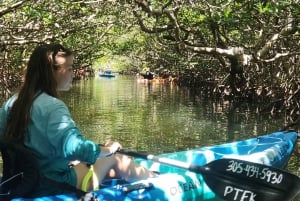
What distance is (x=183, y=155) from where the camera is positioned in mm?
5152

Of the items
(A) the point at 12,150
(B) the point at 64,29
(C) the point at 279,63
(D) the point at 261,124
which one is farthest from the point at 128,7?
(A) the point at 12,150

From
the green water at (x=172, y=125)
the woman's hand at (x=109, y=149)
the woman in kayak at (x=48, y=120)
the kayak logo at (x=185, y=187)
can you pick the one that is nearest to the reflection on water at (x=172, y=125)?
the green water at (x=172, y=125)

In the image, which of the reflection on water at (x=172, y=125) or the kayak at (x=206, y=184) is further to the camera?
the reflection on water at (x=172, y=125)

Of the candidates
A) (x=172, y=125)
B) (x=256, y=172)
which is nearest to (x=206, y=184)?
(x=256, y=172)

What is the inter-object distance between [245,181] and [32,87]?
1691 millimetres

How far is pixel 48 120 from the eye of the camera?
2.86m

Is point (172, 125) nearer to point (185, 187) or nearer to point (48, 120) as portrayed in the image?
point (185, 187)

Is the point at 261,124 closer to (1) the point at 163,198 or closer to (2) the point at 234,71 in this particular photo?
(2) the point at 234,71

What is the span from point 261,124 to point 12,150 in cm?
858

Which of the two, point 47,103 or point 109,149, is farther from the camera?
point 109,149

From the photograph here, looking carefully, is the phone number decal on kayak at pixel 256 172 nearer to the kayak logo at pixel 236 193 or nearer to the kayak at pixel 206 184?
the kayak at pixel 206 184

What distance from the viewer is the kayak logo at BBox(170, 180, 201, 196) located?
12.9 ft

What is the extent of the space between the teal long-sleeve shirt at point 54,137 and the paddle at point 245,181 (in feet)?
2.41

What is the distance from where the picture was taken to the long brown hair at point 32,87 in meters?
2.93
